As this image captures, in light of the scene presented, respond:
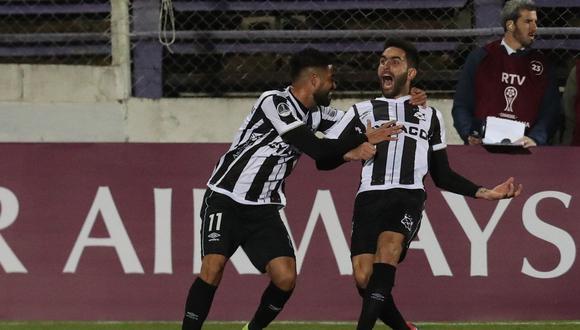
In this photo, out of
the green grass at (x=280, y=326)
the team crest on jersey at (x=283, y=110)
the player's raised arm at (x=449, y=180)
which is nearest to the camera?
the team crest on jersey at (x=283, y=110)

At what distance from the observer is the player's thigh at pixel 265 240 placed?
820cm

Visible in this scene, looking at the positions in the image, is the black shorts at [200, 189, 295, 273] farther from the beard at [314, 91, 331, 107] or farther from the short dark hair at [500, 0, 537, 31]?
the short dark hair at [500, 0, 537, 31]

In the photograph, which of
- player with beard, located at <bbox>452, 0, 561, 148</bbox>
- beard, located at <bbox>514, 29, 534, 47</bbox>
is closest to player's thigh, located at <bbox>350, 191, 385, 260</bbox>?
player with beard, located at <bbox>452, 0, 561, 148</bbox>

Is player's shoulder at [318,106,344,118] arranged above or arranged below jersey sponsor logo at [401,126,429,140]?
above

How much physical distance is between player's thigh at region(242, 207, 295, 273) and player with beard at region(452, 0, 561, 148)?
2.15 meters

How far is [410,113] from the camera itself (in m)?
8.42

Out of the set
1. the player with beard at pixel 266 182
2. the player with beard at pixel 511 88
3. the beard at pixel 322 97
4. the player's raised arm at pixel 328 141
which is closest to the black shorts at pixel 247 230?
the player with beard at pixel 266 182

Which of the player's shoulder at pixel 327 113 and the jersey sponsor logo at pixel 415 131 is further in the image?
the player's shoulder at pixel 327 113

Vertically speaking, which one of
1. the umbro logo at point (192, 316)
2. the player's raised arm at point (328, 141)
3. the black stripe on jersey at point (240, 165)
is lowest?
the umbro logo at point (192, 316)

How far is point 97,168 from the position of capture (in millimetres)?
9875

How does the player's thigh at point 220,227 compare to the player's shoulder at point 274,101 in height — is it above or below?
below

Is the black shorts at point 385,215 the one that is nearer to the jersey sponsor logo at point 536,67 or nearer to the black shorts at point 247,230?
the black shorts at point 247,230

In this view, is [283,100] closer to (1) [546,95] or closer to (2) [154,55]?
(1) [546,95]

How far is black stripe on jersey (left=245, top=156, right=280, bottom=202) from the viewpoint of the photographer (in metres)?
8.25
